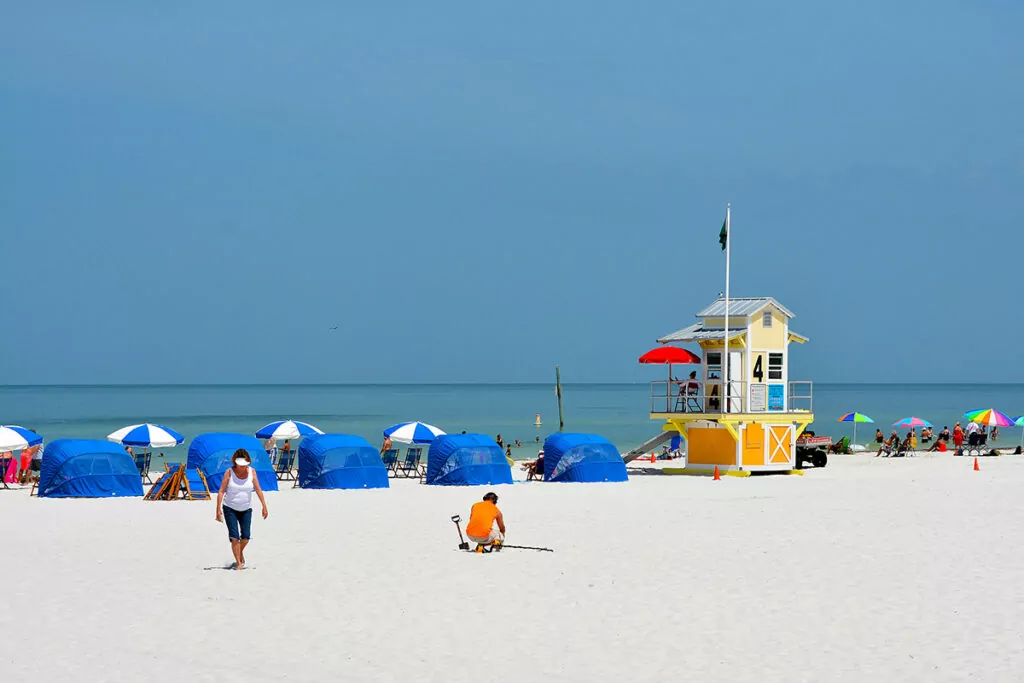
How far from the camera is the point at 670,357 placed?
31.7 metres

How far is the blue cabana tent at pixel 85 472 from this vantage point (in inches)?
Result: 938

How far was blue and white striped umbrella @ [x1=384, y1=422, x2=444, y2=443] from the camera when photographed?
31969mm

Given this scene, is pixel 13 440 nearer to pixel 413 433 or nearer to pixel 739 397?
pixel 413 433

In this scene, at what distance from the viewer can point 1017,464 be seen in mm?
34969

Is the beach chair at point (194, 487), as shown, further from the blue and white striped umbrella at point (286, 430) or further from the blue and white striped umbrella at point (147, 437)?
the blue and white striped umbrella at point (286, 430)

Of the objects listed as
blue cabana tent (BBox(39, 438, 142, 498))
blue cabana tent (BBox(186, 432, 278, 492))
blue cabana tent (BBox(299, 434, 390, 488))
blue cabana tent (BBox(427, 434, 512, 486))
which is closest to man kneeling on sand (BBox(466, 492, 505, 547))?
blue cabana tent (BBox(186, 432, 278, 492))

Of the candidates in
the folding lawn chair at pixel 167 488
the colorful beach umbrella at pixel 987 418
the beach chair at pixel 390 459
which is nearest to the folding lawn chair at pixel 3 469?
the folding lawn chair at pixel 167 488

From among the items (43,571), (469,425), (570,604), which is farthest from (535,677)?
(469,425)

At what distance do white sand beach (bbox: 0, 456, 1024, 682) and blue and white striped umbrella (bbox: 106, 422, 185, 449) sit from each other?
7.78 metres

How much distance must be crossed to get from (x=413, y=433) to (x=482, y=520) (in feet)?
57.5

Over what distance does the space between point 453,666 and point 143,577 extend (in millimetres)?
5304

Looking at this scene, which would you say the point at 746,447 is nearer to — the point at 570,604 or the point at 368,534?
the point at 368,534

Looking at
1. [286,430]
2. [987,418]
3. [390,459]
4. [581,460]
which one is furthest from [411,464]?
[987,418]

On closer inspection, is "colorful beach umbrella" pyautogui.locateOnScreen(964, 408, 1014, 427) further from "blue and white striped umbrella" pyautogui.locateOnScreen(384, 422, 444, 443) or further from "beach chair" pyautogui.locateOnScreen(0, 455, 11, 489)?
"beach chair" pyautogui.locateOnScreen(0, 455, 11, 489)
